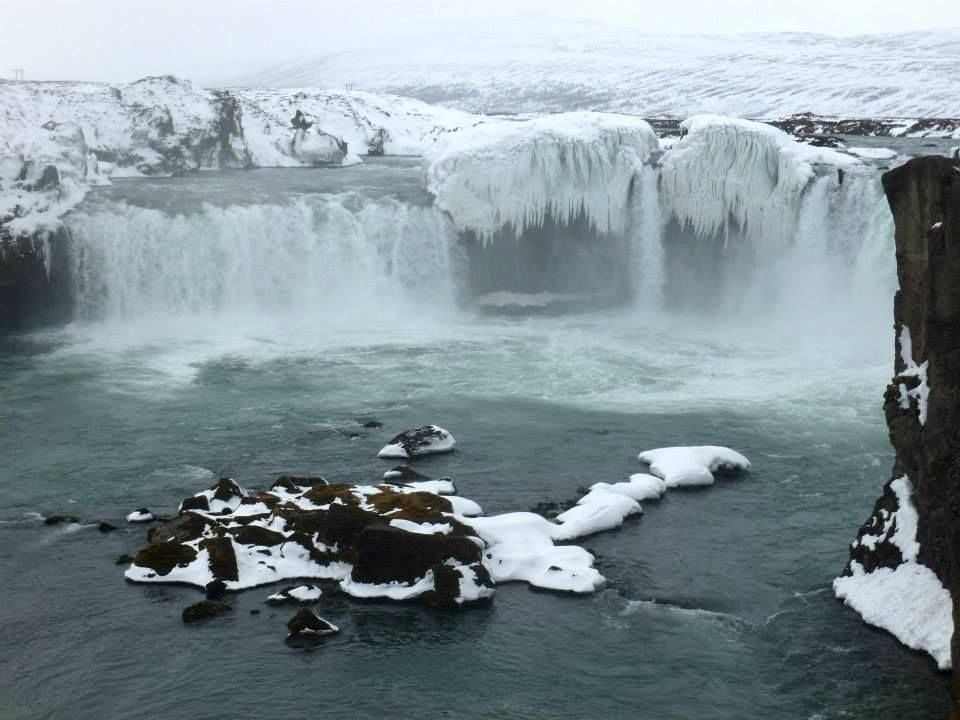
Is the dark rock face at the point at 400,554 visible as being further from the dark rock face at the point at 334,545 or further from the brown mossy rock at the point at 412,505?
the brown mossy rock at the point at 412,505

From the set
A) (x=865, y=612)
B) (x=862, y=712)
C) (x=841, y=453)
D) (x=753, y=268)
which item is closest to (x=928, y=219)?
(x=865, y=612)

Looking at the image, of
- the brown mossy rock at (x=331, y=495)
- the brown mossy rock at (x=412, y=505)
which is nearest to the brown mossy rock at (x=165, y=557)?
the brown mossy rock at (x=331, y=495)

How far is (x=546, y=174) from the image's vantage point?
3781cm

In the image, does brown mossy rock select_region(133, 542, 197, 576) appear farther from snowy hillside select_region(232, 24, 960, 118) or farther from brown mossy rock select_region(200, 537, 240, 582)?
snowy hillside select_region(232, 24, 960, 118)

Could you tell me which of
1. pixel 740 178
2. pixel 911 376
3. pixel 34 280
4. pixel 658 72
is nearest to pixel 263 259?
pixel 34 280

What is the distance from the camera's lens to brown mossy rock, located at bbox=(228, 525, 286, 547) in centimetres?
1845

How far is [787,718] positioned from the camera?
13.9m

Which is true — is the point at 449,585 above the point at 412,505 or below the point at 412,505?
below

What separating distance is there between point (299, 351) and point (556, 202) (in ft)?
32.4

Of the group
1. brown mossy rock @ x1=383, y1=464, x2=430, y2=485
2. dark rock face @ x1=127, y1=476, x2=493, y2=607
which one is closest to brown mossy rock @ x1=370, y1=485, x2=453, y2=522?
dark rock face @ x1=127, y1=476, x2=493, y2=607

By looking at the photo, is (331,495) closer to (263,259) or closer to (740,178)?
(263,259)

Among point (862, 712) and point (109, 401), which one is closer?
point (862, 712)

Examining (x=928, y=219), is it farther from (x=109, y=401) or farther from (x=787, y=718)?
(x=109, y=401)

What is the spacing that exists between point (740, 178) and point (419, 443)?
56.5 feet
